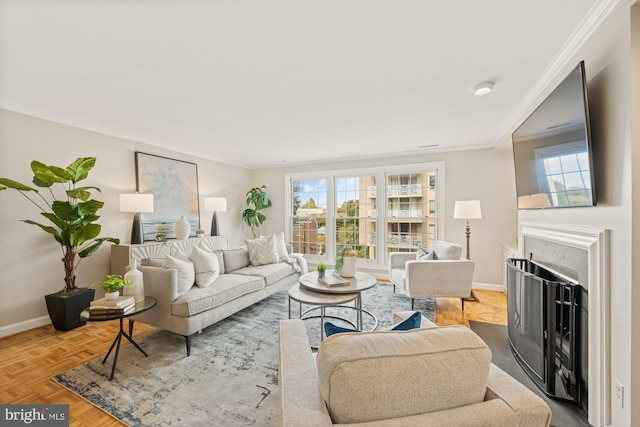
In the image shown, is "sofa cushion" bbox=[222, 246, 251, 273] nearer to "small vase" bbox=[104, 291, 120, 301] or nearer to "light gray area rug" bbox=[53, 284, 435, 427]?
"light gray area rug" bbox=[53, 284, 435, 427]

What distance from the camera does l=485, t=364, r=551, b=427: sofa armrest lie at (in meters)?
0.82

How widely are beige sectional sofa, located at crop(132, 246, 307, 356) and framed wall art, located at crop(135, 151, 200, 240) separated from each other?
1277 millimetres

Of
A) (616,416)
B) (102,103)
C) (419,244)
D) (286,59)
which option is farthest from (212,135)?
(616,416)

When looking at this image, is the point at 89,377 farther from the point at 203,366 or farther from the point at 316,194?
the point at 316,194

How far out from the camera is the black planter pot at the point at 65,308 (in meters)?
2.81

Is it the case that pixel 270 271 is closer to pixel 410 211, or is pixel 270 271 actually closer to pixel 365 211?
pixel 365 211

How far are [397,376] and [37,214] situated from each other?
13.2 ft

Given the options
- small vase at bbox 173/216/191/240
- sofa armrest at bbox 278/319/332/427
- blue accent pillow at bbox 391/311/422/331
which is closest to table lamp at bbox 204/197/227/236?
small vase at bbox 173/216/191/240

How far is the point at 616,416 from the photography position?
4.52 feet

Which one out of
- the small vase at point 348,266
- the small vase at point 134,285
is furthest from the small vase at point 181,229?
the small vase at point 348,266

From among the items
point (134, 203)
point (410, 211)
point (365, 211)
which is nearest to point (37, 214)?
point (134, 203)

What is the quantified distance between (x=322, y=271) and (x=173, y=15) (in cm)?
254

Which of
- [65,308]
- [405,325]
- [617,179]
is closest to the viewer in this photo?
[405,325]

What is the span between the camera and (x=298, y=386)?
0.95m
